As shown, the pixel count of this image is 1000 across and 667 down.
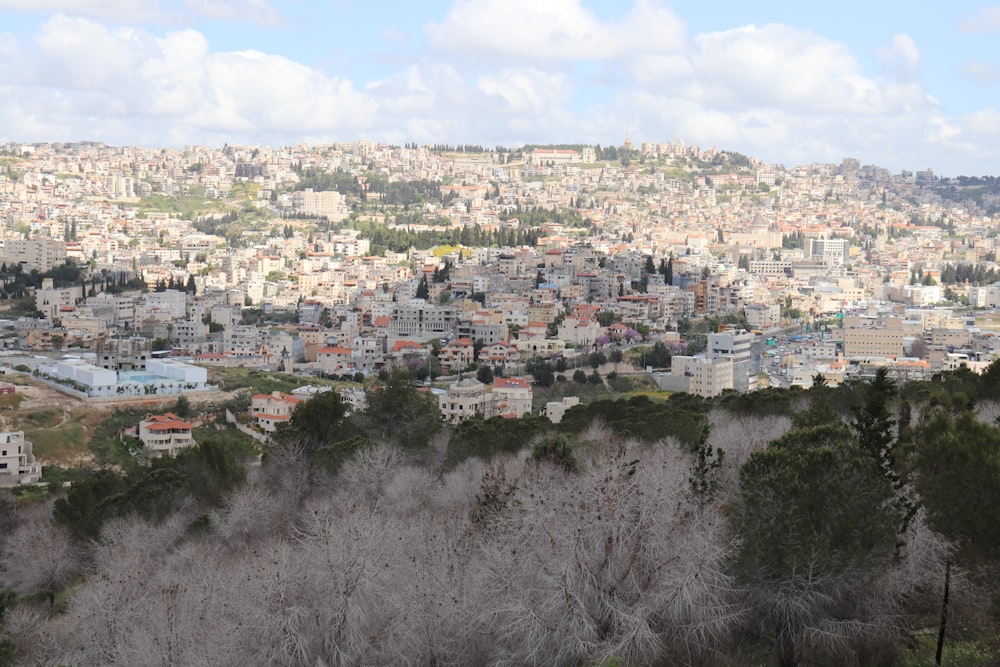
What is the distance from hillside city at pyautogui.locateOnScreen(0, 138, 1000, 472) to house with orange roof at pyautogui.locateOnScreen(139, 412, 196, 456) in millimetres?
2196

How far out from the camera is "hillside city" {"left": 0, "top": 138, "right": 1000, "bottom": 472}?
127 ft

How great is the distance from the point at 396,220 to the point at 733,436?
73.3 m

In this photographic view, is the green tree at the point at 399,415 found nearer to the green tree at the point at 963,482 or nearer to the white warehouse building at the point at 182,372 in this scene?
the white warehouse building at the point at 182,372

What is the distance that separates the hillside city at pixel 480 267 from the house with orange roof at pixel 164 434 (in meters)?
2.20

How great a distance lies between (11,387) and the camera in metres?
28.0

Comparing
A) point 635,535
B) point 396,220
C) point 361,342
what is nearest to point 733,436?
point 635,535

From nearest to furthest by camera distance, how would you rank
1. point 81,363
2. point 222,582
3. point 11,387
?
point 222,582 → point 11,387 → point 81,363

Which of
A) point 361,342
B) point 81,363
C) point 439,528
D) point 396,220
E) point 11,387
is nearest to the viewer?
point 439,528

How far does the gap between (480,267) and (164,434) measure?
33.4 m

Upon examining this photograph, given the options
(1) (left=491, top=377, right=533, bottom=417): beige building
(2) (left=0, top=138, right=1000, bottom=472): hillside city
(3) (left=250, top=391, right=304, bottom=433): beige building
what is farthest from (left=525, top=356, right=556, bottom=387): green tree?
(3) (left=250, top=391, right=304, bottom=433): beige building

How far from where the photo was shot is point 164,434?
25172mm

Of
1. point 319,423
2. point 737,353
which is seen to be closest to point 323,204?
point 737,353

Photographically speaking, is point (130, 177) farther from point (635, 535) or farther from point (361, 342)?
point (635, 535)

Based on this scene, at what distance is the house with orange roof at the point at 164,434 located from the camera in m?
25.0
